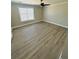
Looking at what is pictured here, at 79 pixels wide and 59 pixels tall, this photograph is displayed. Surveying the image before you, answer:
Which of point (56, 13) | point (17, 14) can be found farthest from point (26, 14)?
point (56, 13)

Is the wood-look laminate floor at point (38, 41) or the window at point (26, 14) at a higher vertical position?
the window at point (26, 14)

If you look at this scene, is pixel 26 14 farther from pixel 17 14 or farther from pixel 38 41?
pixel 38 41

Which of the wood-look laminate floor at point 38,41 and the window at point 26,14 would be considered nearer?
the wood-look laminate floor at point 38,41

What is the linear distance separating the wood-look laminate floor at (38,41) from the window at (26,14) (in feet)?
0.27

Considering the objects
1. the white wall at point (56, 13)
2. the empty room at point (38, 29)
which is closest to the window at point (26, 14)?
the empty room at point (38, 29)

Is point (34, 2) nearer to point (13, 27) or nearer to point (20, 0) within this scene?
point (20, 0)

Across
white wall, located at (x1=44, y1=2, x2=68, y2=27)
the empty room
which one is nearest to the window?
the empty room

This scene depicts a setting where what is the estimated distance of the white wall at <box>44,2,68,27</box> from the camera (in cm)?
80

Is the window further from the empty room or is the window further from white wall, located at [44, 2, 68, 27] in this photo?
white wall, located at [44, 2, 68, 27]

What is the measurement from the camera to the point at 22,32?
904mm

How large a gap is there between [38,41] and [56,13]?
0.28m

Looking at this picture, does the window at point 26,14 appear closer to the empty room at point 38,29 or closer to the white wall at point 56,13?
the empty room at point 38,29

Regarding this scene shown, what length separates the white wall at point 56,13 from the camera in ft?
2.62

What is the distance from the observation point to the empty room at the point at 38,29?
0.81 meters
